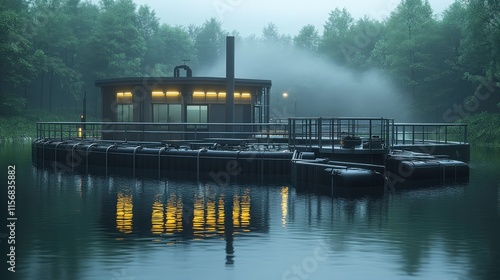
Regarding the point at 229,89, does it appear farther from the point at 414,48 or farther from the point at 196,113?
the point at 414,48

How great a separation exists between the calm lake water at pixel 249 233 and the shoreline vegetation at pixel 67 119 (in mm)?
42315

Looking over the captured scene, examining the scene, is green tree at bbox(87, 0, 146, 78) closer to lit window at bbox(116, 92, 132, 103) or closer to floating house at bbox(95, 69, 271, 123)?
lit window at bbox(116, 92, 132, 103)

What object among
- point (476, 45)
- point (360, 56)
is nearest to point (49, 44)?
point (360, 56)

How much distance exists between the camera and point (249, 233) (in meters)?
20.3

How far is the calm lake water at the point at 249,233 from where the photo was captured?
51.7 feet

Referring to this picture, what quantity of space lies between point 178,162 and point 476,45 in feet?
166

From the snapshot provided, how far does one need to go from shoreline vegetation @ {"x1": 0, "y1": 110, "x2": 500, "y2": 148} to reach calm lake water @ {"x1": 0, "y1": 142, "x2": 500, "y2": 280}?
4231 cm

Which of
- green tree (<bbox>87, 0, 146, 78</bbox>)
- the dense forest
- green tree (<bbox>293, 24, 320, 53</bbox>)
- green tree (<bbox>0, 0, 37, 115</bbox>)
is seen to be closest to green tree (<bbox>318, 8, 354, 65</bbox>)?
the dense forest

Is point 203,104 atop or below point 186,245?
atop

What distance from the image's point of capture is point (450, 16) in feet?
331

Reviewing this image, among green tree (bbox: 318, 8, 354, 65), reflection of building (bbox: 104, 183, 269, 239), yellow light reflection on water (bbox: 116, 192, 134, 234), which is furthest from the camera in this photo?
green tree (bbox: 318, 8, 354, 65)

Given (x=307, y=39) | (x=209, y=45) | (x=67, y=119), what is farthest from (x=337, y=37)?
(x=67, y=119)

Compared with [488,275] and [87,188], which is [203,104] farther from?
[488,275]

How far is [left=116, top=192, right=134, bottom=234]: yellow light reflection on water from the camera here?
839 inches
